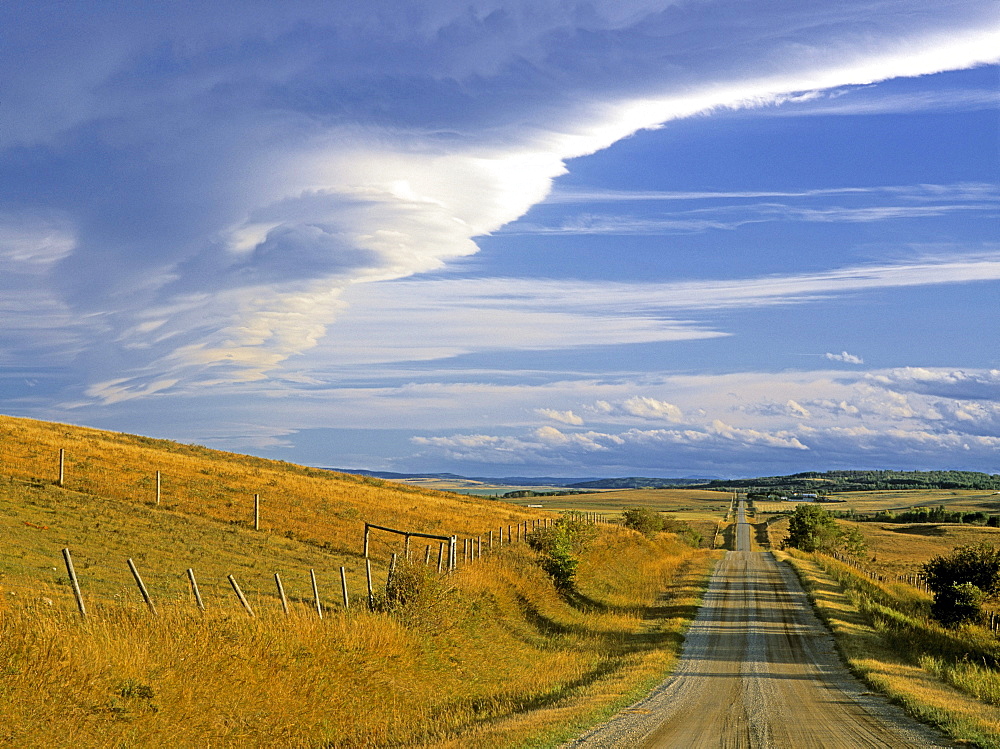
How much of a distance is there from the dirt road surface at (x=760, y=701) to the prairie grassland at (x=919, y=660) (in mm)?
594

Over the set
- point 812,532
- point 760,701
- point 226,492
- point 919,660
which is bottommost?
point 812,532

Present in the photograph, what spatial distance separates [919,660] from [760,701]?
450 inches

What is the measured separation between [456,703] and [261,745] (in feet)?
20.1

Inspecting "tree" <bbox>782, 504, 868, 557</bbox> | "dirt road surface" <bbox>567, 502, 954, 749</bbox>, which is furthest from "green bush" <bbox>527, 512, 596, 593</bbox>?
"tree" <bbox>782, 504, 868, 557</bbox>

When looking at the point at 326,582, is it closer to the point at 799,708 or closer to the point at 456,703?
the point at 456,703

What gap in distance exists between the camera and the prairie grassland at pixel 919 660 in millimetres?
17766

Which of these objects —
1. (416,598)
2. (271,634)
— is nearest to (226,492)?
(416,598)

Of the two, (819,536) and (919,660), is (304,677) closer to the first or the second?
(919,660)

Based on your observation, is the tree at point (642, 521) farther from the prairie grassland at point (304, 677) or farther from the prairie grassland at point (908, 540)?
the prairie grassland at point (304, 677)

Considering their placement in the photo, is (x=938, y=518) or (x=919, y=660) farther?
(x=938, y=518)

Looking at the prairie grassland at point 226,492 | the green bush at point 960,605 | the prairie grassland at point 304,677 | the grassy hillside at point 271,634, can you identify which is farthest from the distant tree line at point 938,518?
the prairie grassland at point 304,677

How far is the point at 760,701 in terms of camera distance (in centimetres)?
1981

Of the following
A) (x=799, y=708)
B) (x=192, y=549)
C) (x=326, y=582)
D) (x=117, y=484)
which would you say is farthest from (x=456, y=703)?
(x=117, y=484)

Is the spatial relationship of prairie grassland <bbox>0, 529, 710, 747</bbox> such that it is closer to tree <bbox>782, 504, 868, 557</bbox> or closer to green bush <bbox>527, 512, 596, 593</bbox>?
green bush <bbox>527, 512, 596, 593</bbox>
